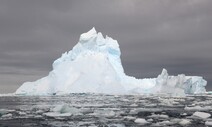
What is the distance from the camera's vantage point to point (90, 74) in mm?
91938

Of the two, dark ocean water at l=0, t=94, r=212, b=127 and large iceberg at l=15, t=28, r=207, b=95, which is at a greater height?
large iceberg at l=15, t=28, r=207, b=95

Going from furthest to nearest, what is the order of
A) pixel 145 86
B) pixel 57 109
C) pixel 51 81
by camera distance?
pixel 145 86 → pixel 51 81 → pixel 57 109

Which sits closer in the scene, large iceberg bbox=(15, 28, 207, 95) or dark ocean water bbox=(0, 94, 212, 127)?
dark ocean water bbox=(0, 94, 212, 127)

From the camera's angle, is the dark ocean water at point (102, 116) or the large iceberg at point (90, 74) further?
the large iceberg at point (90, 74)

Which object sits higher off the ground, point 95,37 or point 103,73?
point 95,37

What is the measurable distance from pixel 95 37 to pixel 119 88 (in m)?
14.4

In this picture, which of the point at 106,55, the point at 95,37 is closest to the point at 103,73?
the point at 106,55

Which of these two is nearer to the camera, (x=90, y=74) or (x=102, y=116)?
(x=102, y=116)

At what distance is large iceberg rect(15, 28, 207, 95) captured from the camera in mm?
87812

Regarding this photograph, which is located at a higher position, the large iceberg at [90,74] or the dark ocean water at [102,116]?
the large iceberg at [90,74]

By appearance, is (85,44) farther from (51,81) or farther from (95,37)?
(51,81)

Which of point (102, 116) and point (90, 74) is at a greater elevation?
point (90, 74)

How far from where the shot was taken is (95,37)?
85.7m

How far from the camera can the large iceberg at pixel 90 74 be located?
288 ft
